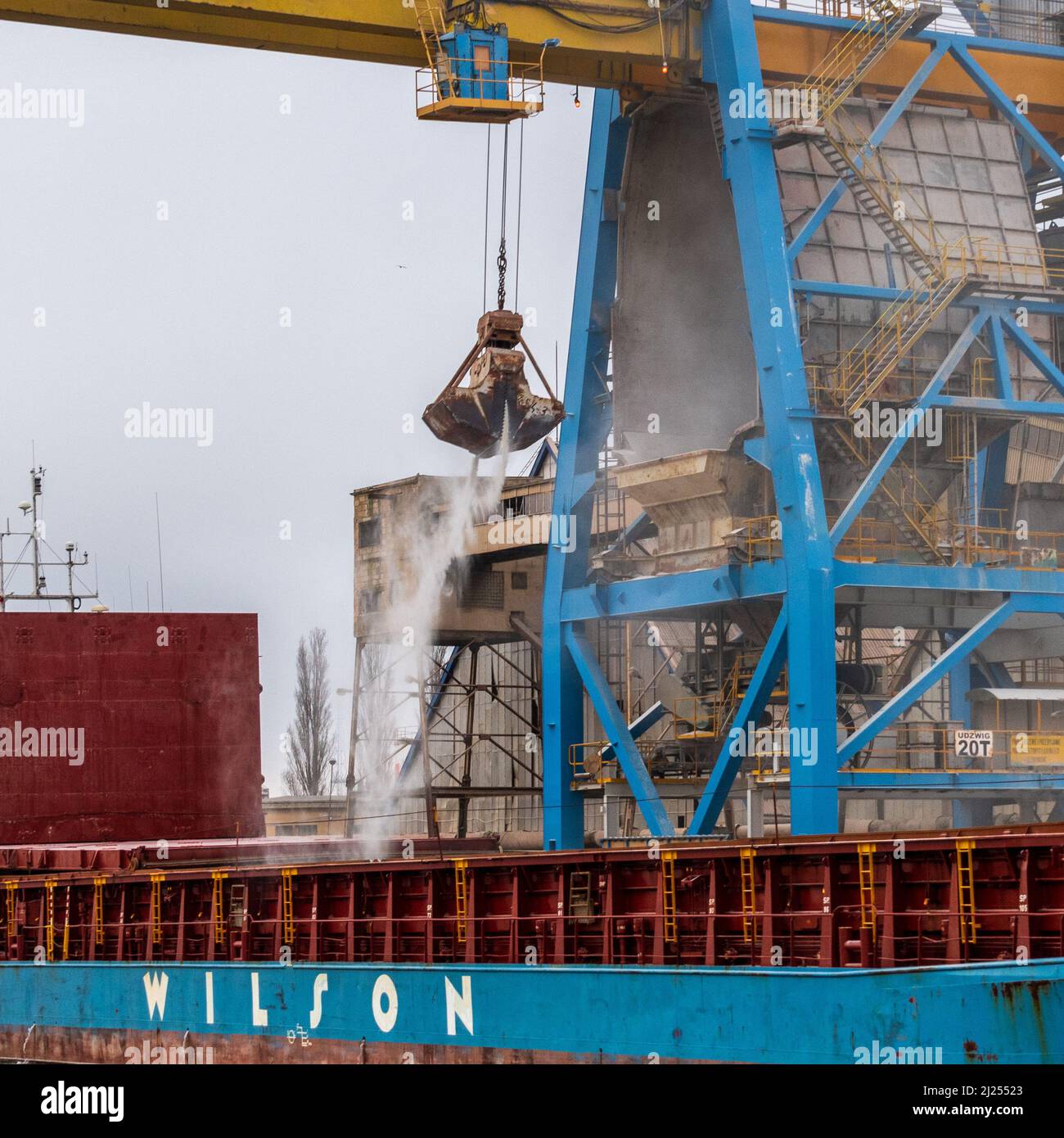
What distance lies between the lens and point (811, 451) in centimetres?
3538

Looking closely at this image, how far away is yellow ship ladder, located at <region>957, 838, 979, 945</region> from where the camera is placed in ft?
64.4

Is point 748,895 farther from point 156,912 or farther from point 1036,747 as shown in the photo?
point 1036,747

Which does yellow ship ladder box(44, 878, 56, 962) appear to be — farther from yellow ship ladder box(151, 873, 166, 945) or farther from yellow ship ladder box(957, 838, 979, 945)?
yellow ship ladder box(957, 838, 979, 945)

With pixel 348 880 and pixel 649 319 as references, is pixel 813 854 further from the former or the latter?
pixel 649 319

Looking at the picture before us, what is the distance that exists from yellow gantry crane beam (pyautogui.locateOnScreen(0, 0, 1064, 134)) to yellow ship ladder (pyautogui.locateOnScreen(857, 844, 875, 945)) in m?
19.4

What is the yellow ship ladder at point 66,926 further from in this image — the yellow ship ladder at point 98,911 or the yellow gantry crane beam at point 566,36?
the yellow gantry crane beam at point 566,36

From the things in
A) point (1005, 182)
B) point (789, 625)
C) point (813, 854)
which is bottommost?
point (813, 854)

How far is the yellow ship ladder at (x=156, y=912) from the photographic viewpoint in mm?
30925

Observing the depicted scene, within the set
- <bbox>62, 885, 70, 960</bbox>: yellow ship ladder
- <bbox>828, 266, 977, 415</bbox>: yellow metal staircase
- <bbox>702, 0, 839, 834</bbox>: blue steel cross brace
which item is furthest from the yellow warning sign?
<bbox>62, 885, 70, 960</bbox>: yellow ship ladder

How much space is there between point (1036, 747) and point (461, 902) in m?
17.5

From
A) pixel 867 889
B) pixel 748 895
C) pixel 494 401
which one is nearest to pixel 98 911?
pixel 494 401

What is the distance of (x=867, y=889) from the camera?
67.7 feet
